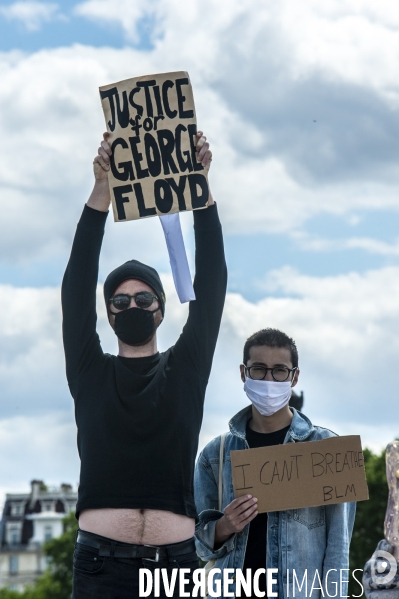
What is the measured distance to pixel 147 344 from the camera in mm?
5848

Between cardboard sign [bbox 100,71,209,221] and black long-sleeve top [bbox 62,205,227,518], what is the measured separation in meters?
0.19

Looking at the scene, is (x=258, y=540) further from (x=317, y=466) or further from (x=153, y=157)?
(x=153, y=157)

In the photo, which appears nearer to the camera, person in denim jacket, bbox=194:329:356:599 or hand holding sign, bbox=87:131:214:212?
hand holding sign, bbox=87:131:214:212

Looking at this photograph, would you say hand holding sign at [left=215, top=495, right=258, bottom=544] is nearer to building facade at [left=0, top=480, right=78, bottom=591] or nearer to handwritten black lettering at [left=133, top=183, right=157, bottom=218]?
handwritten black lettering at [left=133, top=183, right=157, bottom=218]

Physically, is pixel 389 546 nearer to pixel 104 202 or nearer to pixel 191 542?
pixel 191 542

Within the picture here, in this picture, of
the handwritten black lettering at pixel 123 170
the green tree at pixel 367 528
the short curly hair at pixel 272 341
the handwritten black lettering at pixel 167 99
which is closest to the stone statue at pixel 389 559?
the short curly hair at pixel 272 341

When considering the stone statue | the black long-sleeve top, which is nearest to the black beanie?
the black long-sleeve top

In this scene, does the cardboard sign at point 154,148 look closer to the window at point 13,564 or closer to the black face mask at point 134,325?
the black face mask at point 134,325

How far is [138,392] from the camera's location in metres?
5.69

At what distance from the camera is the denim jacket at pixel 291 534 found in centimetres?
620

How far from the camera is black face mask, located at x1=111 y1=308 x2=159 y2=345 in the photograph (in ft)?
18.9

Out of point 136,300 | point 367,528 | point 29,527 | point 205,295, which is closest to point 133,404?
point 136,300

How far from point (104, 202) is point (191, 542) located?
5.99ft

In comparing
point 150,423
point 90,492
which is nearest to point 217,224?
point 150,423
